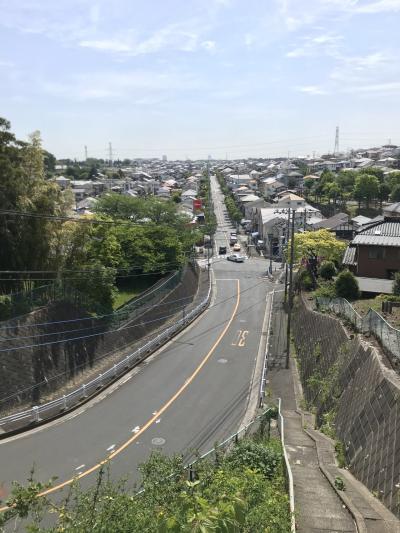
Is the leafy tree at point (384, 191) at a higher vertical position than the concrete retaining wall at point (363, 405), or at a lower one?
higher

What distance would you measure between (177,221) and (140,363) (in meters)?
24.8

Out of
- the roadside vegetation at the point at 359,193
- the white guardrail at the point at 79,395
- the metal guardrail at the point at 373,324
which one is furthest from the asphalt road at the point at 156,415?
the roadside vegetation at the point at 359,193

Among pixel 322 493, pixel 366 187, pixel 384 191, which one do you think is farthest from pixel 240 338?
pixel 384 191

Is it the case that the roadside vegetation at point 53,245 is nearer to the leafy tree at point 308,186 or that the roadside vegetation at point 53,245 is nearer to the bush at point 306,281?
the bush at point 306,281

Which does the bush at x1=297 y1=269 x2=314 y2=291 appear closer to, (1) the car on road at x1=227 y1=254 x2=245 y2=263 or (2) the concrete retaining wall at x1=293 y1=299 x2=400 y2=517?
(2) the concrete retaining wall at x1=293 y1=299 x2=400 y2=517

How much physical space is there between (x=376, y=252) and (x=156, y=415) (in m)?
20.0

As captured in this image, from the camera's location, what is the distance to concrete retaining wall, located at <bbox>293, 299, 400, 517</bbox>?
32.0 ft

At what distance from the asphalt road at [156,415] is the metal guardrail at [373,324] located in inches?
237

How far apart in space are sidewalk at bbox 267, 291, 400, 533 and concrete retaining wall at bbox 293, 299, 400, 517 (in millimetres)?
394

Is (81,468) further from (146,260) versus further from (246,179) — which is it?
(246,179)

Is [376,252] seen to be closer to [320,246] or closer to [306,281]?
[320,246]

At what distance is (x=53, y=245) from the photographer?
22.3m

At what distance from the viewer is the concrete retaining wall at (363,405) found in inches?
384

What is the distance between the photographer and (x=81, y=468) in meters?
14.3
